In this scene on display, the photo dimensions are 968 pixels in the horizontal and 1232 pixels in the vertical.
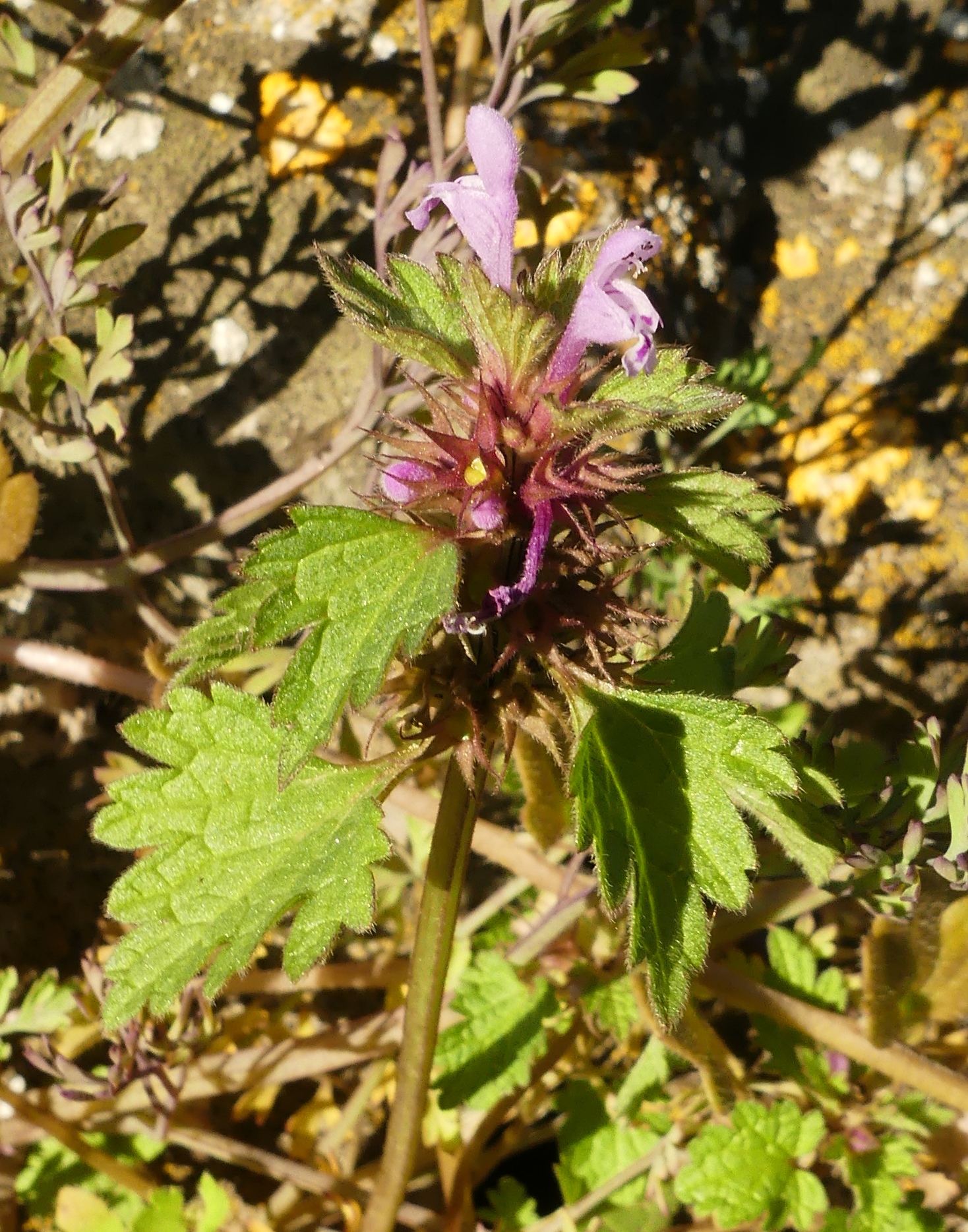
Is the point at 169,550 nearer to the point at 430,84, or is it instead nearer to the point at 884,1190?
the point at 430,84

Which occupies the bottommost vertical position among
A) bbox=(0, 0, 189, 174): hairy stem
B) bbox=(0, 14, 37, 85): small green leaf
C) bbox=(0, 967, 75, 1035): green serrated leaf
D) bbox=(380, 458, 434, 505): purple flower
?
bbox=(0, 967, 75, 1035): green serrated leaf

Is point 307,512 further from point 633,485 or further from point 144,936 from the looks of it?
point 144,936

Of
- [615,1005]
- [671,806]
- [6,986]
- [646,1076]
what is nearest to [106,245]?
[671,806]

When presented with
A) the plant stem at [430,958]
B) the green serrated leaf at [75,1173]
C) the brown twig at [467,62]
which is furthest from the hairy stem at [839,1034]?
the brown twig at [467,62]

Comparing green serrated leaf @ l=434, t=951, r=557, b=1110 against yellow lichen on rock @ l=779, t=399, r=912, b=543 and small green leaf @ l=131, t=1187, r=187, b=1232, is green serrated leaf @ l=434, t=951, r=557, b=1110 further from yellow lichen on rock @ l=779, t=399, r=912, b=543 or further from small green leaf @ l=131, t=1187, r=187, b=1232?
yellow lichen on rock @ l=779, t=399, r=912, b=543

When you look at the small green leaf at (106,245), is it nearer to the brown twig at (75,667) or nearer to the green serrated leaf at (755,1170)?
the brown twig at (75,667)

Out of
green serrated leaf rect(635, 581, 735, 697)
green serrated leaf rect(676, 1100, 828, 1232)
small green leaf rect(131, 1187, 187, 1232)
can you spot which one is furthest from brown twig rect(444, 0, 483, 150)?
small green leaf rect(131, 1187, 187, 1232)
